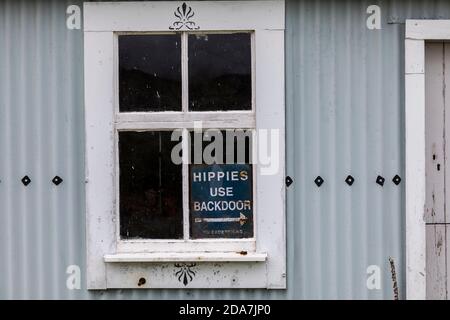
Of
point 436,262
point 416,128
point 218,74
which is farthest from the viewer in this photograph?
point 436,262

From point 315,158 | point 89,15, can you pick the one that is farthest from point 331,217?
point 89,15

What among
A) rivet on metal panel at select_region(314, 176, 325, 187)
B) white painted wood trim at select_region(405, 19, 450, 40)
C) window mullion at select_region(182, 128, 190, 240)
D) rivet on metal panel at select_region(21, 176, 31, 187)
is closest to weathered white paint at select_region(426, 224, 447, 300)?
rivet on metal panel at select_region(314, 176, 325, 187)

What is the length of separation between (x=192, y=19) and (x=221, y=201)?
1308 mm

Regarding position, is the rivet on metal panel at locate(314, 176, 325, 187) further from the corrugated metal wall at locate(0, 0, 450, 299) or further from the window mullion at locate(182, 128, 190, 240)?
the window mullion at locate(182, 128, 190, 240)

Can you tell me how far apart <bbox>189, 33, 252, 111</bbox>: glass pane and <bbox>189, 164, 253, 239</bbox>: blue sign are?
0.45 m

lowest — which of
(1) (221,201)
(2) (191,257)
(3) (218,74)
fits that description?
(2) (191,257)

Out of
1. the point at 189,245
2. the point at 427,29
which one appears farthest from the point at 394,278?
the point at 427,29

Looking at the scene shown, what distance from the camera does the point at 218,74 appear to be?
6234 millimetres

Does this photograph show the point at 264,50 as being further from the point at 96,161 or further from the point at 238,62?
the point at 96,161

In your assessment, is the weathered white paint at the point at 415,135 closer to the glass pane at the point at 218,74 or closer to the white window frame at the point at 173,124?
the white window frame at the point at 173,124

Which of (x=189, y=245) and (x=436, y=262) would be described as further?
(x=436, y=262)

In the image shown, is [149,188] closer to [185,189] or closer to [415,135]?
[185,189]

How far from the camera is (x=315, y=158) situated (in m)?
6.20

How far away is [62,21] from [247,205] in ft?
6.10
